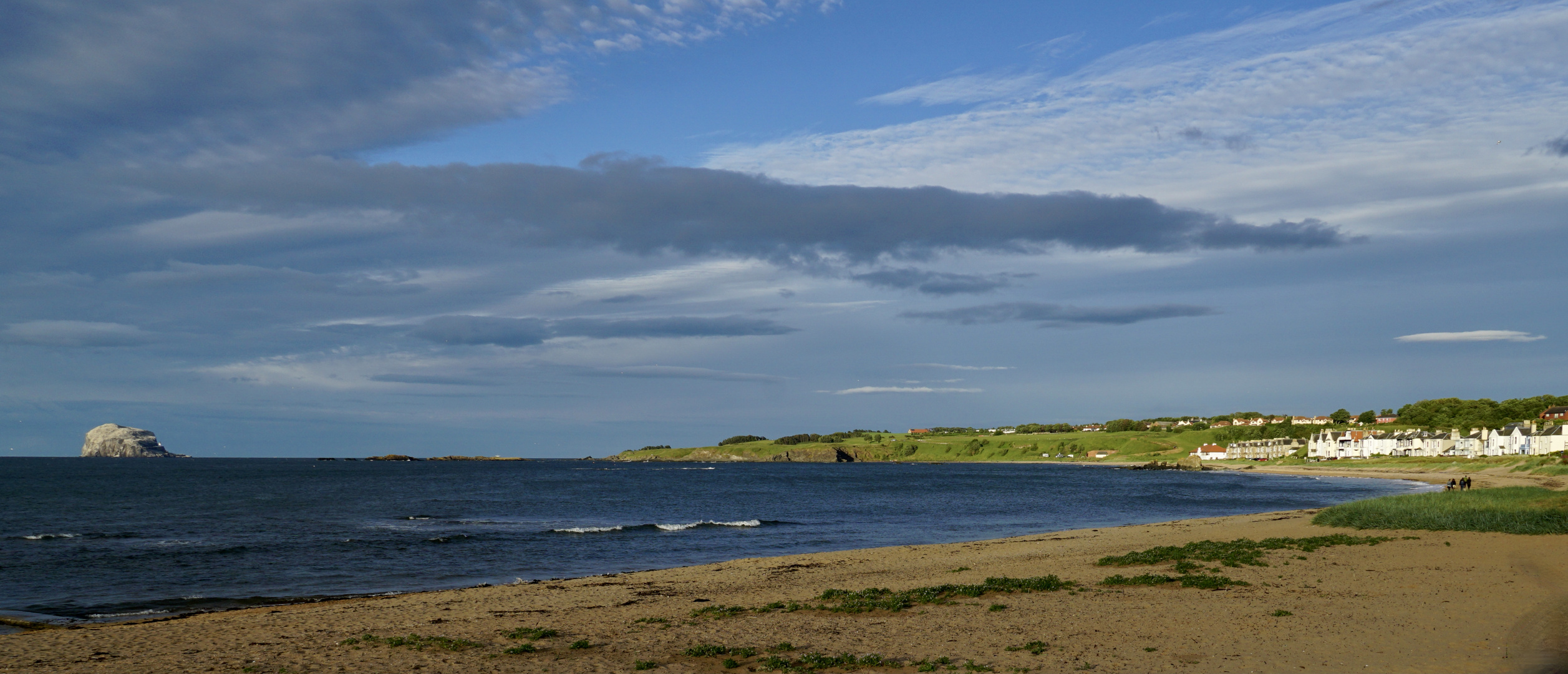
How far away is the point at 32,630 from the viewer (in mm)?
21922

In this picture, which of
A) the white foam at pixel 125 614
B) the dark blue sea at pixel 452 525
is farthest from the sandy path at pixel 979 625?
the dark blue sea at pixel 452 525

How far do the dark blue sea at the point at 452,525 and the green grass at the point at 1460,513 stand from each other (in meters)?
17.3

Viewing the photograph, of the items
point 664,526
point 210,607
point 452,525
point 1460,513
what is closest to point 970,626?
point 210,607

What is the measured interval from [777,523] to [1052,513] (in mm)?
22750

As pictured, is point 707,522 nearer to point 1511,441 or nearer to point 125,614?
point 125,614

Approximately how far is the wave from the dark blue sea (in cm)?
29

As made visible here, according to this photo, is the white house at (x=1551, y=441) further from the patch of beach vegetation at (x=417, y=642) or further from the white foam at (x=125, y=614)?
the white foam at (x=125, y=614)

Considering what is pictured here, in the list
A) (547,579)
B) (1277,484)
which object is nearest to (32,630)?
(547,579)

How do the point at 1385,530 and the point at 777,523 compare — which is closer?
the point at 1385,530

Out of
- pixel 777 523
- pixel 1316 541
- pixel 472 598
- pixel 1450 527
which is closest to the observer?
pixel 472 598

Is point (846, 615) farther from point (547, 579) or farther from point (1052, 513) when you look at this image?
point (1052, 513)

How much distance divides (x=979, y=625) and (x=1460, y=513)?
29.8 m

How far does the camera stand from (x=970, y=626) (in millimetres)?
18859

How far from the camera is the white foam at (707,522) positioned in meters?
55.2
